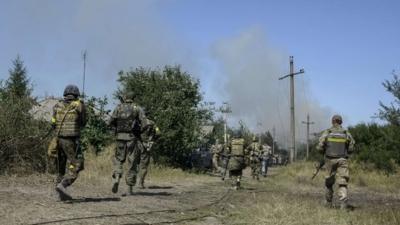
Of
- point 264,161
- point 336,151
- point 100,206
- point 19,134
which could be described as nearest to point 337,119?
point 336,151

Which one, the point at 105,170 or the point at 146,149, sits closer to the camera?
the point at 146,149

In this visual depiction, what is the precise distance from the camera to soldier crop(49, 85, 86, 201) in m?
10.3

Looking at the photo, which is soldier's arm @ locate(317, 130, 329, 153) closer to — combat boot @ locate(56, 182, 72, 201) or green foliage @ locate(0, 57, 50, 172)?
combat boot @ locate(56, 182, 72, 201)

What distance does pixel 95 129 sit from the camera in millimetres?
24797

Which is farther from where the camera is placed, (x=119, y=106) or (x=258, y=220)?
(x=119, y=106)

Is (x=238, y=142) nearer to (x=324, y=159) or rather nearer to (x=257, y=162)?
(x=324, y=159)

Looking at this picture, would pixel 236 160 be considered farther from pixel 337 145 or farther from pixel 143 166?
pixel 337 145

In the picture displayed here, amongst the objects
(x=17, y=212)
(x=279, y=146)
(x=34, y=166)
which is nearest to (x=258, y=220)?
(x=17, y=212)

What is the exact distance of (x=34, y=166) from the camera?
1602 centimetres

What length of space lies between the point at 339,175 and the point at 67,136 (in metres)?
6.03

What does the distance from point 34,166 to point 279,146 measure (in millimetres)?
128584

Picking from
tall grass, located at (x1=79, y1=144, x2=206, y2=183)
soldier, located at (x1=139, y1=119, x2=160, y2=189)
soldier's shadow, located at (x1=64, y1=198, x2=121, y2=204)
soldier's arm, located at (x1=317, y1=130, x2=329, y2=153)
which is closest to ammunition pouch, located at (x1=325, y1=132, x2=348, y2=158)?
soldier's arm, located at (x1=317, y1=130, x2=329, y2=153)

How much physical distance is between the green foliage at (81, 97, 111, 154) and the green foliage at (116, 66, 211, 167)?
2483 millimetres

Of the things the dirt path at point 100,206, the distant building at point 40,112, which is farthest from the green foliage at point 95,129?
the dirt path at point 100,206
